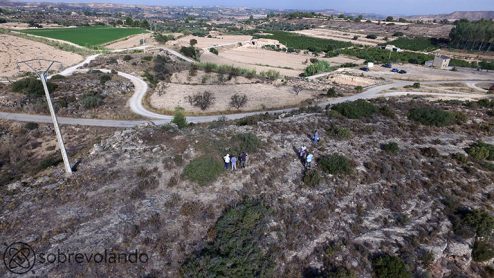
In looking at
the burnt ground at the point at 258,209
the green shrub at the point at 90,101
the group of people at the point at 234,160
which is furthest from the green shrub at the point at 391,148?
the green shrub at the point at 90,101

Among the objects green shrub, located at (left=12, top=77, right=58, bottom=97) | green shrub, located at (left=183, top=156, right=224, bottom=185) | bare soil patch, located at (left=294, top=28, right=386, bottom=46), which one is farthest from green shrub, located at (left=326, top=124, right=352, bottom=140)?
bare soil patch, located at (left=294, top=28, right=386, bottom=46)

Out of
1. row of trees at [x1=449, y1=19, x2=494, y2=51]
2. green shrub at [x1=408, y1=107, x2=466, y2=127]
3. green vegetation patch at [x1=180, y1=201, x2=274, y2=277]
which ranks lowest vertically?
green vegetation patch at [x1=180, y1=201, x2=274, y2=277]

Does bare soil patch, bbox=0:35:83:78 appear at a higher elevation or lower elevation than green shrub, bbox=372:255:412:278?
lower

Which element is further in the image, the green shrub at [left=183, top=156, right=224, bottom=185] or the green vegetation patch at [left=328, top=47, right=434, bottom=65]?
the green vegetation patch at [left=328, top=47, right=434, bottom=65]

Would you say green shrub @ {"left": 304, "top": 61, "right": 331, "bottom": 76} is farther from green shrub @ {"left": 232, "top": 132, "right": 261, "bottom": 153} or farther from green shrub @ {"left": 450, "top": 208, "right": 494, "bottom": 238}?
green shrub @ {"left": 450, "top": 208, "right": 494, "bottom": 238}

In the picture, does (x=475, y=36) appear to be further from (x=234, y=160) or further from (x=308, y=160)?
(x=234, y=160)

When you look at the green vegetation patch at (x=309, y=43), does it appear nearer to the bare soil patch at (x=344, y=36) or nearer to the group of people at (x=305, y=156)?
the bare soil patch at (x=344, y=36)

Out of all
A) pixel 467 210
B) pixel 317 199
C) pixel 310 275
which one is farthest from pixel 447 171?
pixel 310 275

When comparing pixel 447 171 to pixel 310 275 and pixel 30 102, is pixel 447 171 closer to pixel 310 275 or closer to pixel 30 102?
pixel 310 275
